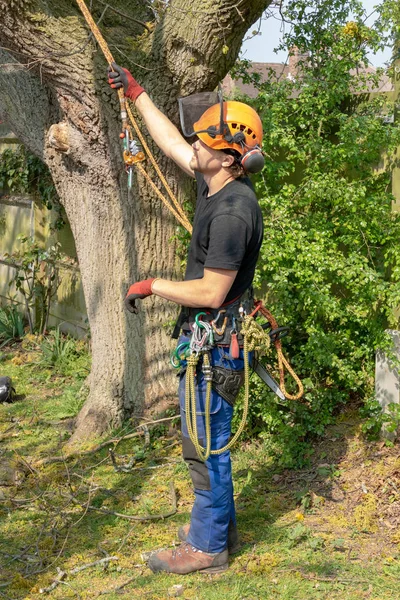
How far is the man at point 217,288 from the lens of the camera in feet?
12.5

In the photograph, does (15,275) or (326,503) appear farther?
(15,275)

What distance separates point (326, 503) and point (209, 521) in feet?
3.55

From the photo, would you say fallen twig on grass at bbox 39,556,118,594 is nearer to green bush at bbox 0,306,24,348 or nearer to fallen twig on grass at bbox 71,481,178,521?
fallen twig on grass at bbox 71,481,178,521

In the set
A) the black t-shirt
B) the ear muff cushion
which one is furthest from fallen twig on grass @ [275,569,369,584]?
the ear muff cushion

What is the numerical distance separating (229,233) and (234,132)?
0.52 meters

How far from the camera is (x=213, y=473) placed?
13.3 feet

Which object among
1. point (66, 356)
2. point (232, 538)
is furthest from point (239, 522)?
point (66, 356)

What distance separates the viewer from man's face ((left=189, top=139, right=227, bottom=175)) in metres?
3.94

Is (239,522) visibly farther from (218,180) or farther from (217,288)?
(218,180)

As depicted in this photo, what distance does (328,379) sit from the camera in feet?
18.4

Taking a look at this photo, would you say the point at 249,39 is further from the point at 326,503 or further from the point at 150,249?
the point at 326,503

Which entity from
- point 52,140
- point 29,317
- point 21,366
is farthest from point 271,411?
point 29,317

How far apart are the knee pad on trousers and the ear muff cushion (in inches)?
55.8

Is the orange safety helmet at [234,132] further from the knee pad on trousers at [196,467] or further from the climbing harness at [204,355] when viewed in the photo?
the knee pad on trousers at [196,467]
